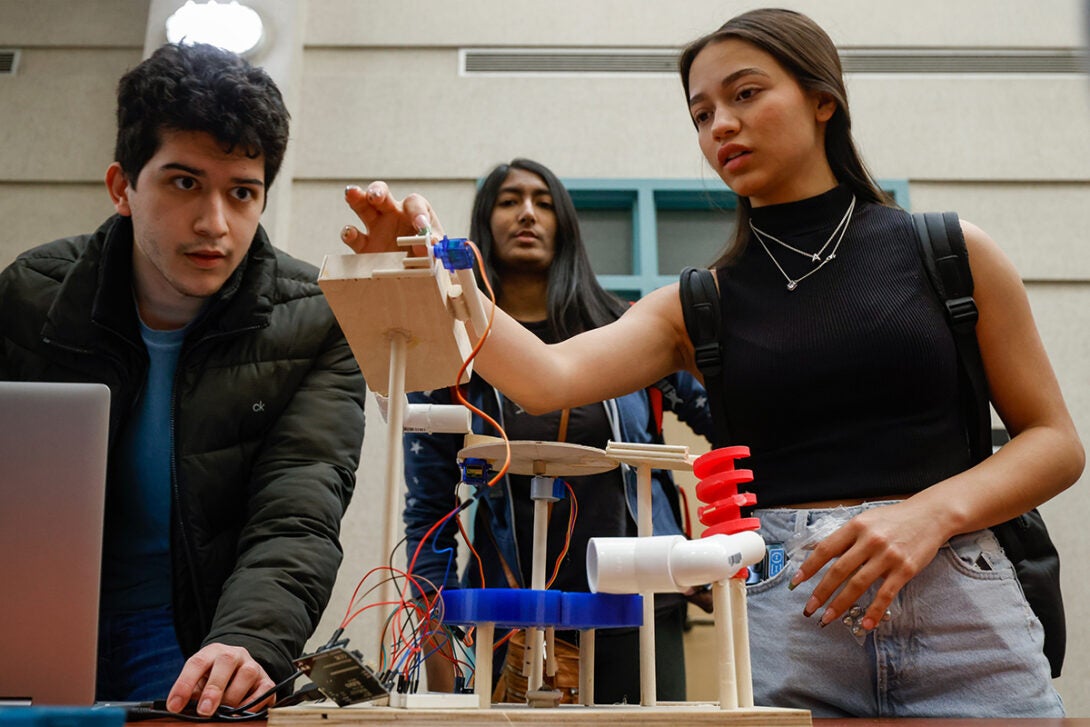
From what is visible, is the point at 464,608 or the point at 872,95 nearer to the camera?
the point at 464,608

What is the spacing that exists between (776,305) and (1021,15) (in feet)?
10.8

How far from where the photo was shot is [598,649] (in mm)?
1666

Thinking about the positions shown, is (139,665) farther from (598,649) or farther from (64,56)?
(64,56)

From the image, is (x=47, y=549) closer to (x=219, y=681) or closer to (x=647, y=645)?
(x=219, y=681)

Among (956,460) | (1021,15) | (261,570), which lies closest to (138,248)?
(261,570)

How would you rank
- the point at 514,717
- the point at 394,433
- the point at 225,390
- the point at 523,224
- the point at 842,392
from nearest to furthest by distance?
the point at 514,717
the point at 394,433
the point at 842,392
the point at 225,390
the point at 523,224

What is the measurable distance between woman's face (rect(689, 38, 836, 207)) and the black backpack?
0.64 ft

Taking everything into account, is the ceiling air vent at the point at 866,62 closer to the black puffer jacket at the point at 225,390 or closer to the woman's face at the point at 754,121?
the black puffer jacket at the point at 225,390

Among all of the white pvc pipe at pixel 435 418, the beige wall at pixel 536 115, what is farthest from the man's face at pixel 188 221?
the beige wall at pixel 536 115

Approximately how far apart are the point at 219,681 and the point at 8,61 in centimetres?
378

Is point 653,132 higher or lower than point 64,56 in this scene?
lower

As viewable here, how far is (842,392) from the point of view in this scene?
1.14 m

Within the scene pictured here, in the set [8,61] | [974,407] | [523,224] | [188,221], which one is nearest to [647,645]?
[974,407]

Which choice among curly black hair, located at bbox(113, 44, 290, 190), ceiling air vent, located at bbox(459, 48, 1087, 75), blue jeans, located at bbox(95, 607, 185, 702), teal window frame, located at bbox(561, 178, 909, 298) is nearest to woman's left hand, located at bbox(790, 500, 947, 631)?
blue jeans, located at bbox(95, 607, 185, 702)
